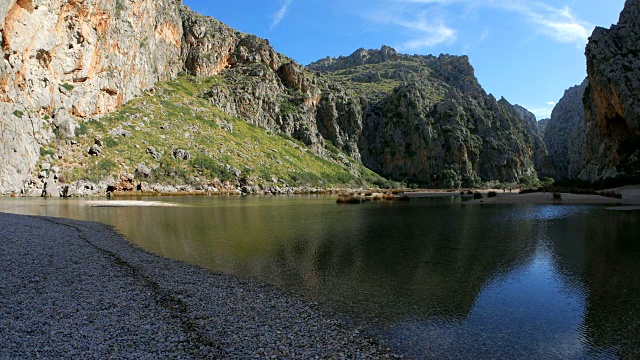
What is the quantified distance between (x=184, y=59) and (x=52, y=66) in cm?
6136

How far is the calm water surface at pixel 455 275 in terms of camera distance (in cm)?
926

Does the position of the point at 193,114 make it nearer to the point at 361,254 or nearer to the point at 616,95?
the point at 361,254

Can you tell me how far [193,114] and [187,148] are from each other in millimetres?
19868

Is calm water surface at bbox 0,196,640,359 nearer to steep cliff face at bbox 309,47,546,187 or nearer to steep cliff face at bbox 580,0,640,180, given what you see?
Result: steep cliff face at bbox 580,0,640,180

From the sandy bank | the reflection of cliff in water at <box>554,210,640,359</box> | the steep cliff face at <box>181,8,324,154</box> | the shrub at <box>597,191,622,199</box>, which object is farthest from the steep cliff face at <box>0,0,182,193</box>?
the shrub at <box>597,191,622,199</box>

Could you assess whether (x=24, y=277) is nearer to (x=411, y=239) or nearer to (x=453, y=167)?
(x=411, y=239)

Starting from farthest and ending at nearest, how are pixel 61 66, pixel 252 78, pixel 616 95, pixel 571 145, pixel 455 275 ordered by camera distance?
pixel 571 145
pixel 252 78
pixel 616 95
pixel 61 66
pixel 455 275

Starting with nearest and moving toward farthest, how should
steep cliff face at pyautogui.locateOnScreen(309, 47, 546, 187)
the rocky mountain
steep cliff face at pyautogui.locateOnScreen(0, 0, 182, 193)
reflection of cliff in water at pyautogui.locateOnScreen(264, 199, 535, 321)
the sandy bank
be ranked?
reflection of cliff in water at pyautogui.locateOnScreen(264, 199, 535, 321)
the sandy bank
steep cliff face at pyautogui.locateOnScreen(0, 0, 182, 193)
the rocky mountain
steep cliff face at pyautogui.locateOnScreen(309, 47, 546, 187)

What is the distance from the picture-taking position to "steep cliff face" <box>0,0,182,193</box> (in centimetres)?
5747

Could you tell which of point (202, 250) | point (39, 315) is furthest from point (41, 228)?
point (39, 315)

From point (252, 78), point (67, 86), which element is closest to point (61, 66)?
point (67, 86)

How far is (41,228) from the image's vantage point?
24.4 m

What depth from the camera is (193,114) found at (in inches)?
4050

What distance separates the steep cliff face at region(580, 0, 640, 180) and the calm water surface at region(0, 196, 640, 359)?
5490 centimetres
